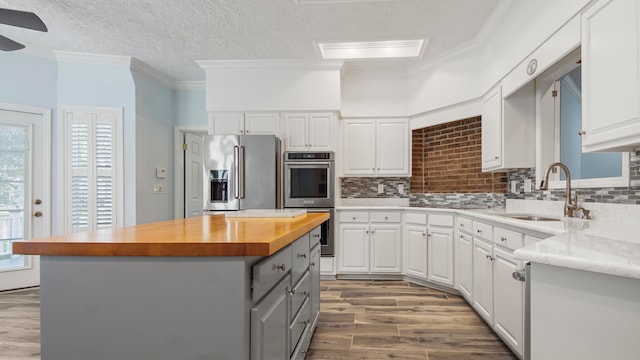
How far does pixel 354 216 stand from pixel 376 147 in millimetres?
1005

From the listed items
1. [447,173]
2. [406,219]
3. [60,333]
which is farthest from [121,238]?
[447,173]

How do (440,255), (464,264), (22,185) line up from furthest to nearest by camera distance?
(22,185)
(440,255)
(464,264)

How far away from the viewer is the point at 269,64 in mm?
4211

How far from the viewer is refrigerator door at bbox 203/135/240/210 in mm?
3992

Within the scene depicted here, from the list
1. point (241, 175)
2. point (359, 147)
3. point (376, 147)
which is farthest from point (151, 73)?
point (376, 147)

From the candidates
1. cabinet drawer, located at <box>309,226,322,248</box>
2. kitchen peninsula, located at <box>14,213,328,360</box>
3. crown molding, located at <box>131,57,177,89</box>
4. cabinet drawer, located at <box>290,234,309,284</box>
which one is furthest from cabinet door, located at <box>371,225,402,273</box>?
crown molding, located at <box>131,57,177,89</box>

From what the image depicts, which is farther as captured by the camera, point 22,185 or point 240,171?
point 240,171

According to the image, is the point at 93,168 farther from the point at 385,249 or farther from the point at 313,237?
the point at 385,249

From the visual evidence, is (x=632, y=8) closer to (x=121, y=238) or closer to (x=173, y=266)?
(x=173, y=266)

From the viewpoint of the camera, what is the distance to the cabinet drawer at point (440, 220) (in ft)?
11.7

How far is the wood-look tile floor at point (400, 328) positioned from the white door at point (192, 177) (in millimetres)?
2669

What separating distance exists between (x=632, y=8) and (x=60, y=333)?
8.23ft

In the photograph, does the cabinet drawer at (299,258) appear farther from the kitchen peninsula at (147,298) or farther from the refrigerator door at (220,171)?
the refrigerator door at (220,171)

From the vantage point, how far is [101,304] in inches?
44.8
